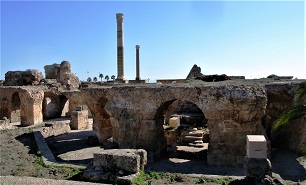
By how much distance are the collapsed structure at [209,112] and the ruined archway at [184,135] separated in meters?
0.17

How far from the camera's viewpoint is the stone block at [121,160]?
31.1 feet

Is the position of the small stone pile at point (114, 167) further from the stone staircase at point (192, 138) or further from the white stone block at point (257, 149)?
the stone staircase at point (192, 138)

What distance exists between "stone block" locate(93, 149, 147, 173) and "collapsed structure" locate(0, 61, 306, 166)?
2899mm

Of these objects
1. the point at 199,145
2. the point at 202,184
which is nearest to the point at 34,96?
the point at 199,145

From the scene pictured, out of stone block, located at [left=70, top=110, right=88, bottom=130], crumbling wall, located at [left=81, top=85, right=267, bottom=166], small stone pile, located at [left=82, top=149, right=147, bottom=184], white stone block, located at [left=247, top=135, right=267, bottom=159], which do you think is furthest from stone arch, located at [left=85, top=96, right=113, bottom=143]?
white stone block, located at [left=247, top=135, right=267, bottom=159]

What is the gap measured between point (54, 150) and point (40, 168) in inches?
174

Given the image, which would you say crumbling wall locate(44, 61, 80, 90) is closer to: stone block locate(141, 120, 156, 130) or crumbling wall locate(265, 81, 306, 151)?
stone block locate(141, 120, 156, 130)

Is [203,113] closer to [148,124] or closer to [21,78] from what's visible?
[148,124]

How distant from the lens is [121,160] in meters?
9.65

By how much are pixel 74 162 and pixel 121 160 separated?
4045 mm

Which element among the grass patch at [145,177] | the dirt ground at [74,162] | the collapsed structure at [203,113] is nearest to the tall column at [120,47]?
the collapsed structure at [203,113]

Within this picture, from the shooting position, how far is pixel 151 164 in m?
12.5

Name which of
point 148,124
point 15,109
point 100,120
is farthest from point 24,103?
point 148,124

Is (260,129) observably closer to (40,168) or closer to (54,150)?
(40,168)
